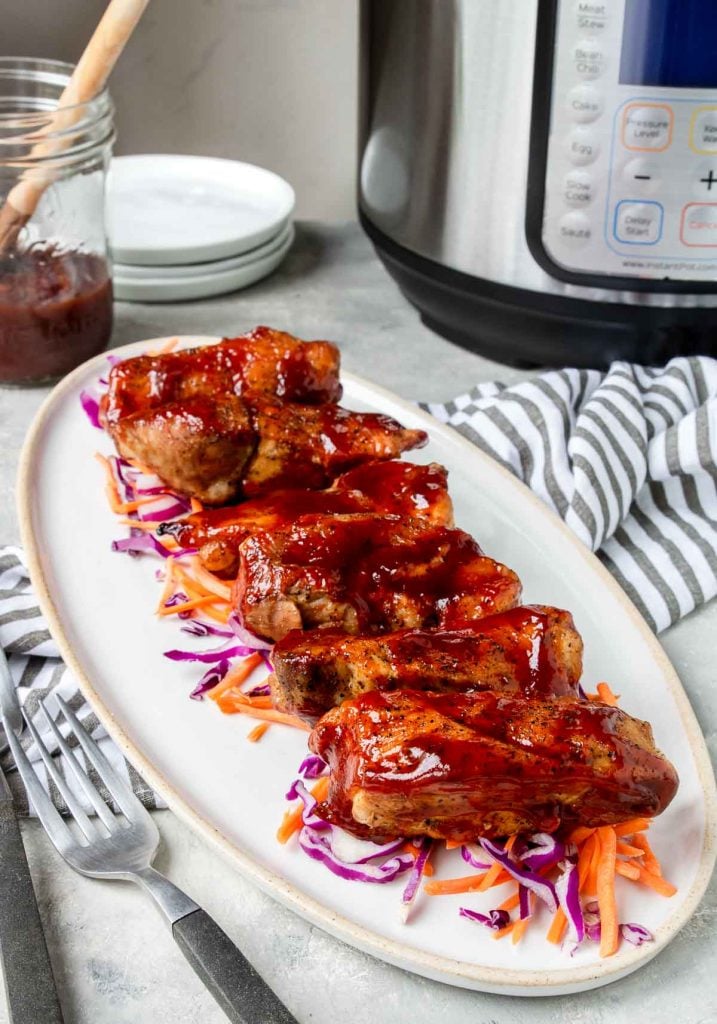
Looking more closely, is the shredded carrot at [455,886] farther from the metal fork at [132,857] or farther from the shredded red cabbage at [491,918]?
the metal fork at [132,857]

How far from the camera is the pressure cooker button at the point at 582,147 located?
2.03m

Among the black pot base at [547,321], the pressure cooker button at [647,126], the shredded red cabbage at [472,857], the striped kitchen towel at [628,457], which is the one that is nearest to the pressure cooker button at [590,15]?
the pressure cooker button at [647,126]

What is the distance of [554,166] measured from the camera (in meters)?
2.08

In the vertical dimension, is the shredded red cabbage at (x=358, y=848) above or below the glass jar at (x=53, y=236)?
below

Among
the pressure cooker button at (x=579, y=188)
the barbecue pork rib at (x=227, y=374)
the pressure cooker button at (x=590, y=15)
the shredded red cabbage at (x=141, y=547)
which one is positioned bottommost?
the shredded red cabbage at (x=141, y=547)

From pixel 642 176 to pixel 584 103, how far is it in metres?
0.16

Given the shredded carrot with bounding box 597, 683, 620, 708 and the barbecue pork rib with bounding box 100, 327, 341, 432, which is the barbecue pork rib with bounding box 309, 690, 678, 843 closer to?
the shredded carrot with bounding box 597, 683, 620, 708

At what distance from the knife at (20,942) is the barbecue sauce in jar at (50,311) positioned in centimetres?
110

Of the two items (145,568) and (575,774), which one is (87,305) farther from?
(575,774)

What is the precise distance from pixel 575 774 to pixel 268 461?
0.82 m

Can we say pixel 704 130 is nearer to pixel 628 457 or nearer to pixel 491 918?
pixel 628 457

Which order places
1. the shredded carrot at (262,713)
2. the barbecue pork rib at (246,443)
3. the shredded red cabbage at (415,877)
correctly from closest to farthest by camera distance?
the shredded red cabbage at (415,877) → the shredded carrot at (262,713) → the barbecue pork rib at (246,443)

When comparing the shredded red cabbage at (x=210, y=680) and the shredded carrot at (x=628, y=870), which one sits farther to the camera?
the shredded red cabbage at (x=210, y=680)

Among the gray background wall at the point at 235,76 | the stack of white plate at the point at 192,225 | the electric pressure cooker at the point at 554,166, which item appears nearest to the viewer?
the electric pressure cooker at the point at 554,166
